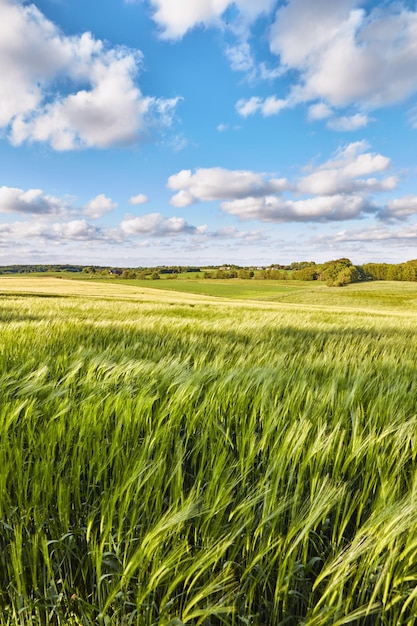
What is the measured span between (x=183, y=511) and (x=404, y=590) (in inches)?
18.7

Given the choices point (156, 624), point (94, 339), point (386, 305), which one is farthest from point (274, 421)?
point (386, 305)

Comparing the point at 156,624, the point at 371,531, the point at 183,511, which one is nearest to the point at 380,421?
the point at 371,531

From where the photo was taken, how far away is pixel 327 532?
92cm

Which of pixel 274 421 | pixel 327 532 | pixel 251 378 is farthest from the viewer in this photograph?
pixel 251 378

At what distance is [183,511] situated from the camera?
2.43 feet

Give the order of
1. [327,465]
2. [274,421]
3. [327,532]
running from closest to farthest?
[327,532], [327,465], [274,421]

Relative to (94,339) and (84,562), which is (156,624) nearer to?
(84,562)

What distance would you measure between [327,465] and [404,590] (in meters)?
0.36

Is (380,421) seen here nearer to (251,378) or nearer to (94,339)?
(251,378)

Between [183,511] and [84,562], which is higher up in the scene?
[183,511]

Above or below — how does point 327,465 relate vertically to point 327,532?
above

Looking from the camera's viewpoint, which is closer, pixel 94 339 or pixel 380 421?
pixel 380 421

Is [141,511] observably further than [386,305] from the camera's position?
No

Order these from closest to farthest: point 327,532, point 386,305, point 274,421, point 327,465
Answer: point 327,532, point 327,465, point 274,421, point 386,305
